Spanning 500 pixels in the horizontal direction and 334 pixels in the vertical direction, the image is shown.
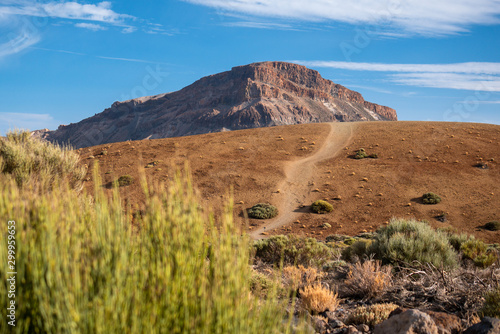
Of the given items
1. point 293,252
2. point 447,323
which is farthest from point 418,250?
point 447,323

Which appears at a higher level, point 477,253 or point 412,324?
point 412,324

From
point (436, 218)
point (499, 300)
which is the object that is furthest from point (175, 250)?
point (436, 218)

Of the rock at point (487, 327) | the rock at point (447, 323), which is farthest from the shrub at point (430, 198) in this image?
the rock at point (487, 327)

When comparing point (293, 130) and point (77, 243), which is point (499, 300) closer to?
point (77, 243)

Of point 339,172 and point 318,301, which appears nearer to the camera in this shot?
point 318,301

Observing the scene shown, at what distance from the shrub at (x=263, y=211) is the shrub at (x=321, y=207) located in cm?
304

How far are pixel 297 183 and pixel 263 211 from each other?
6.66 meters

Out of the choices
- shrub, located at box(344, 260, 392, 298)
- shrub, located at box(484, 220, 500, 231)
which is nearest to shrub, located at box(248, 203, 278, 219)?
shrub, located at box(484, 220, 500, 231)

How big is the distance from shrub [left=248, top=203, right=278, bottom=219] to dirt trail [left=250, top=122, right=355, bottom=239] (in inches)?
20.4

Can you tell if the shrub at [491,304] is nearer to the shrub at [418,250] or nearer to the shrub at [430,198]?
the shrub at [418,250]

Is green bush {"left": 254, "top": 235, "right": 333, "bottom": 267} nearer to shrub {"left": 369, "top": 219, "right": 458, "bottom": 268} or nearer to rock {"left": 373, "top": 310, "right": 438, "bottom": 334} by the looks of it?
shrub {"left": 369, "top": 219, "right": 458, "bottom": 268}

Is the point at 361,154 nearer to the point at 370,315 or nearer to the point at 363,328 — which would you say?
the point at 370,315

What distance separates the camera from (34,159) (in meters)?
12.9

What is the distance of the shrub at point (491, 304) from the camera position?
447 centimetres
